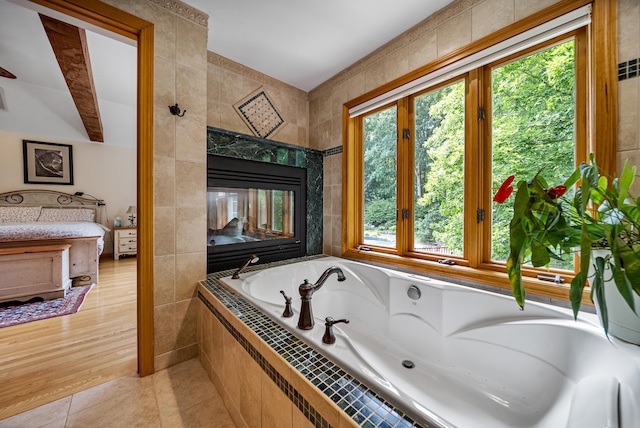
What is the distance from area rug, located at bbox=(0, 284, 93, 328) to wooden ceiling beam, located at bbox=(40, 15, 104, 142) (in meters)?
2.33

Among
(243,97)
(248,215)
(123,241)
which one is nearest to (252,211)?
(248,215)

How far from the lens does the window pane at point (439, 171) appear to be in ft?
5.65

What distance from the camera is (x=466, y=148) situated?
64.8 inches

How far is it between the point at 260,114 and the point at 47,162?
14.4ft

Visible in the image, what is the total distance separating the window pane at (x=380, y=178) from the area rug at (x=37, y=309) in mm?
3054

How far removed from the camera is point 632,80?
3.55 feet

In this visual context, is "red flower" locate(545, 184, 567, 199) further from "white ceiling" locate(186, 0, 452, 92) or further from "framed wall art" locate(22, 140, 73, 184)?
"framed wall art" locate(22, 140, 73, 184)

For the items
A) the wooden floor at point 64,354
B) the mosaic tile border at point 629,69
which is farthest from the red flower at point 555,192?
the wooden floor at point 64,354

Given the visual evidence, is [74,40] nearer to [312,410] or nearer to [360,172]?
[360,172]

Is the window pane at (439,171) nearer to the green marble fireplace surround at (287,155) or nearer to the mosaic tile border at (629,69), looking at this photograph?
the mosaic tile border at (629,69)

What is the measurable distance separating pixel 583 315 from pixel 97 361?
9.28ft

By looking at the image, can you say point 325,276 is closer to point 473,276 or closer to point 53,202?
point 473,276

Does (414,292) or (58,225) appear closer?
(414,292)

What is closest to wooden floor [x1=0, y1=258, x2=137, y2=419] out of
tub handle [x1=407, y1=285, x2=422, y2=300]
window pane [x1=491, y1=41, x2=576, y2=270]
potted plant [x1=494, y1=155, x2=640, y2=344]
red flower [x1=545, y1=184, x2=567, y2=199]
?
tub handle [x1=407, y1=285, x2=422, y2=300]
